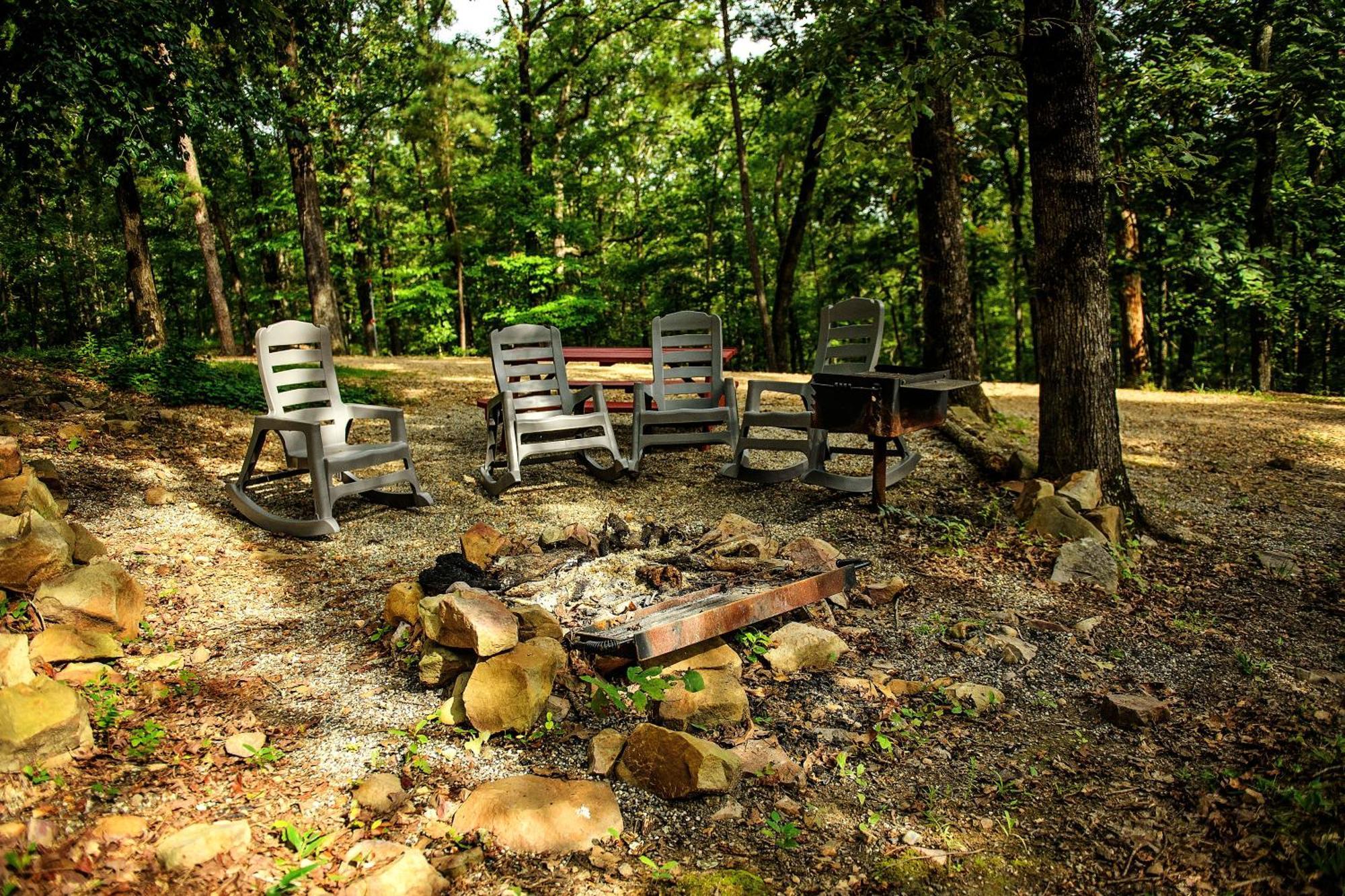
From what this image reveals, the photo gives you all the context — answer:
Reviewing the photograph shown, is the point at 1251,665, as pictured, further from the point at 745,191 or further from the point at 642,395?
the point at 745,191

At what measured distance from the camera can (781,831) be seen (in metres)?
2.11

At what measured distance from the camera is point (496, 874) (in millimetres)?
1911

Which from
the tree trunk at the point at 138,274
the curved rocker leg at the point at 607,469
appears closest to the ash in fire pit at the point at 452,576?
the curved rocker leg at the point at 607,469

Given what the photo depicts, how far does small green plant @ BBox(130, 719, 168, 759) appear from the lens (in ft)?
7.27

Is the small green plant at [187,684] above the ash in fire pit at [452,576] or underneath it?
underneath

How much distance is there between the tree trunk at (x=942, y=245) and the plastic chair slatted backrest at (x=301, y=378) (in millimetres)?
5209

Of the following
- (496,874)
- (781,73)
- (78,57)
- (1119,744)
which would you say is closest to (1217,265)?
(781,73)

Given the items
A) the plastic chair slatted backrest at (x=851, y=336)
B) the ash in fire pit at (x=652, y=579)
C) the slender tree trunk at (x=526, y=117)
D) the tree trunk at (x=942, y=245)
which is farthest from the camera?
the slender tree trunk at (x=526, y=117)

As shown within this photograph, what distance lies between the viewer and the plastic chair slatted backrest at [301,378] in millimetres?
4812

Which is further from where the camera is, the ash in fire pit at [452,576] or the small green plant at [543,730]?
the ash in fire pit at [452,576]

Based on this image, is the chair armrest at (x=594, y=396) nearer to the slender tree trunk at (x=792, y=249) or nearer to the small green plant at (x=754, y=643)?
the small green plant at (x=754, y=643)

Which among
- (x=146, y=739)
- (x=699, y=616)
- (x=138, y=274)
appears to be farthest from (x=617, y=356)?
(x=138, y=274)

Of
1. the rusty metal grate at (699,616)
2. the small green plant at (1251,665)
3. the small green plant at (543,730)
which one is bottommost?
the small green plant at (1251,665)

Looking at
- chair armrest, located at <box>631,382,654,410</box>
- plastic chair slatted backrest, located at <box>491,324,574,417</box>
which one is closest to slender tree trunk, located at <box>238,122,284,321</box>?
plastic chair slatted backrest, located at <box>491,324,574,417</box>
